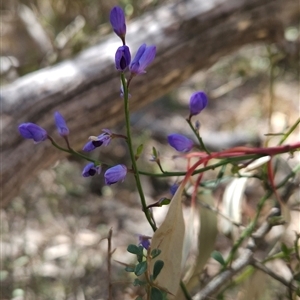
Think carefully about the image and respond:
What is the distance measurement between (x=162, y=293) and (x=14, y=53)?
1.99 metres

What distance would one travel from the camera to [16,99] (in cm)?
131

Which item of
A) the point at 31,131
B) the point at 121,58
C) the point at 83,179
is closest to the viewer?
the point at 121,58

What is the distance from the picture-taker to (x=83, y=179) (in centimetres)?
214

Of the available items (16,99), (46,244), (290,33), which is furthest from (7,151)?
(290,33)

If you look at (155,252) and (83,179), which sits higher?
(83,179)

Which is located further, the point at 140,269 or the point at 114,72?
the point at 114,72

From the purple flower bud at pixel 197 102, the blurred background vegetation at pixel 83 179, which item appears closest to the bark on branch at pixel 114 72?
the blurred background vegetation at pixel 83 179

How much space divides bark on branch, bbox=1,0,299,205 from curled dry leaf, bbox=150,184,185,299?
23.1 inches

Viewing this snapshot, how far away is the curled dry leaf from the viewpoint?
29.0 inches

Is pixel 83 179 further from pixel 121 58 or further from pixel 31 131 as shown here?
pixel 121 58

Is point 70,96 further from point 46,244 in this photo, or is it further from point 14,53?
point 14,53

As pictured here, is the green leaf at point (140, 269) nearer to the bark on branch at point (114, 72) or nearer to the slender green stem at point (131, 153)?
the slender green stem at point (131, 153)

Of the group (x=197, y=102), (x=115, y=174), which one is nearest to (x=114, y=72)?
(x=197, y=102)

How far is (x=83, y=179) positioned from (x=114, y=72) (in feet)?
2.66
